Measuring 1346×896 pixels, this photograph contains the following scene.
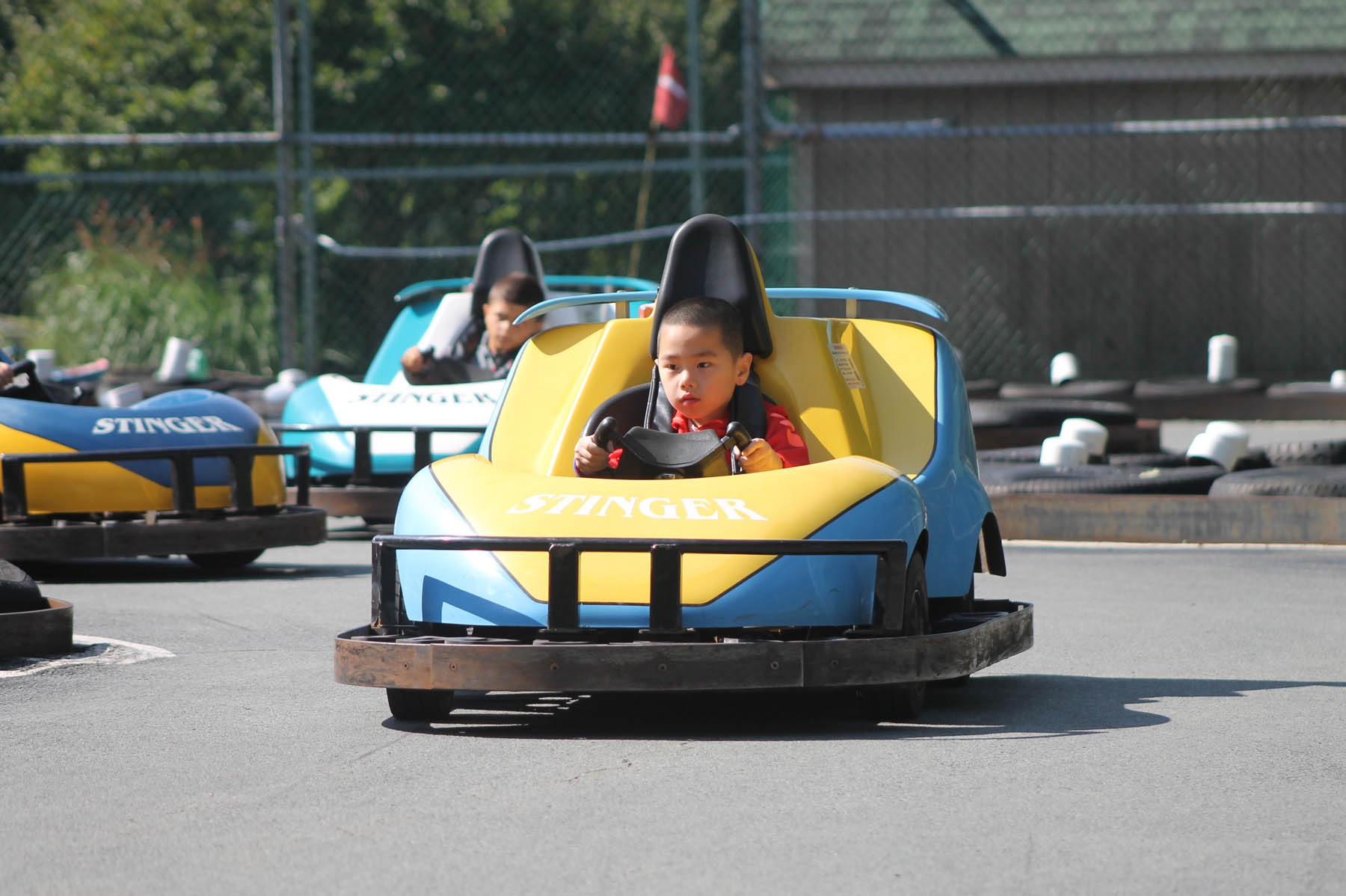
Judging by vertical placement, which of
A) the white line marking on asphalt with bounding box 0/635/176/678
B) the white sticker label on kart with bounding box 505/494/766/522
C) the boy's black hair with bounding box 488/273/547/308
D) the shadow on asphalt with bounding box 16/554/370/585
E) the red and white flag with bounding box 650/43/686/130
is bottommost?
the white line marking on asphalt with bounding box 0/635/176/678

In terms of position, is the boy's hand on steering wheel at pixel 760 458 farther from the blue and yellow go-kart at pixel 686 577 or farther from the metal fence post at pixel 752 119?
the metal fence post at pixel 752 119

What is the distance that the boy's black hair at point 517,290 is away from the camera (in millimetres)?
10656

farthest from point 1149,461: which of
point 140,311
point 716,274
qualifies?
point 140,311

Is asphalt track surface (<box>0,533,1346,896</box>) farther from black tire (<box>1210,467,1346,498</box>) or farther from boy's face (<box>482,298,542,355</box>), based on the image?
boy's face (<box>482,298,542,355</box>)

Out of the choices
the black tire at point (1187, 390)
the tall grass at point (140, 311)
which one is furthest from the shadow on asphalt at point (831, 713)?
the tall grass at point (140, 311)

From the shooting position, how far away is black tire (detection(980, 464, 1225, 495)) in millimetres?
9992

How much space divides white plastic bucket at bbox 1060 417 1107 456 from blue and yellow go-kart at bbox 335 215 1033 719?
5508 millimetres

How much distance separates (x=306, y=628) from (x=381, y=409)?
12.8ft

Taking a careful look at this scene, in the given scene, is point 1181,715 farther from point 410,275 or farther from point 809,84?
point 410,275

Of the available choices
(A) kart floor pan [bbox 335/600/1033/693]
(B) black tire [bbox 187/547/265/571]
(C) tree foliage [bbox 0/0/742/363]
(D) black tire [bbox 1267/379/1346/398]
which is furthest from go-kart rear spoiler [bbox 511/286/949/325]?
(C) tree foliage [bbox 0/0/742/363]

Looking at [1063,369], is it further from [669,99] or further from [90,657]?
[90,657]

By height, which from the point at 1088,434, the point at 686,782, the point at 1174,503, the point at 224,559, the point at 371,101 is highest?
the point at 371,101

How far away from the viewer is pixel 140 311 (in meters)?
19.4

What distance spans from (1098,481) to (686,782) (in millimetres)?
6102
